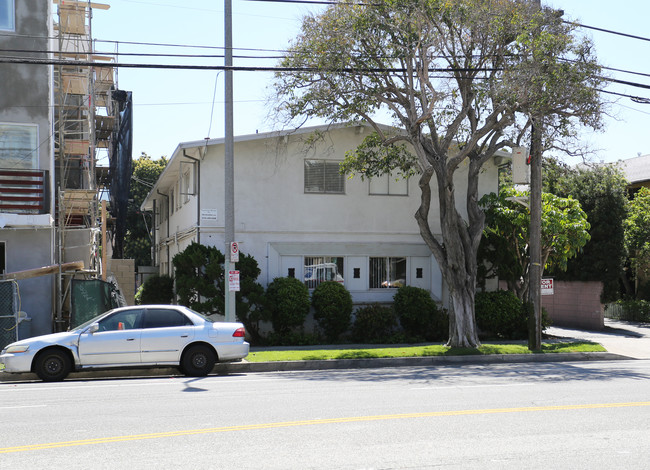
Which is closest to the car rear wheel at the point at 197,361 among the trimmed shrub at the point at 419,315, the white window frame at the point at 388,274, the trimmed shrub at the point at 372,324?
the trimmed shrub at the point at 372,324

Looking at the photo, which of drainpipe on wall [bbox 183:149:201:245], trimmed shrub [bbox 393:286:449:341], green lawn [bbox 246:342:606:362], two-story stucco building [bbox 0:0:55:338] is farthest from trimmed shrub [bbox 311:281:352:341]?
two-story stucco building [bbox 0:0:55:338]

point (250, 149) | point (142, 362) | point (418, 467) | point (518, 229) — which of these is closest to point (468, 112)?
point (518, 229)

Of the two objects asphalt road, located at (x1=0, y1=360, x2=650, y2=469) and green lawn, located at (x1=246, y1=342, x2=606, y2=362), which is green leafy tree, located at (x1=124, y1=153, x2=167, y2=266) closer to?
green lawn, located at (x1=246, y1=342, x2=606, y2=362)

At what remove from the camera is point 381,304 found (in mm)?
23266

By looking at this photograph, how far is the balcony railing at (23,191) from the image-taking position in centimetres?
1898

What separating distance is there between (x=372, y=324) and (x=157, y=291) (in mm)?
8105

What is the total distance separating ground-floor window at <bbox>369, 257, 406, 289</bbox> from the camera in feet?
77.5

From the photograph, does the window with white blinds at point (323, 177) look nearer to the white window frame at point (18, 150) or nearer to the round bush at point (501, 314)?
the round bush at point (501, 314)

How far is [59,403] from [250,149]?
13085 mm

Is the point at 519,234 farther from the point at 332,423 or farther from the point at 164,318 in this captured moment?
the point at 332,423

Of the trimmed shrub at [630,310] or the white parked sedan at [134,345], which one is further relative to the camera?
the trimmed shrub at [630,310]

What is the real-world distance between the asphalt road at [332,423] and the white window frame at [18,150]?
7.94m

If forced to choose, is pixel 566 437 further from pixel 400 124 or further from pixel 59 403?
pixel 400 124

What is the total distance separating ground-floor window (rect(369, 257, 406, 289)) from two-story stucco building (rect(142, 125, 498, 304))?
0.03 metres
